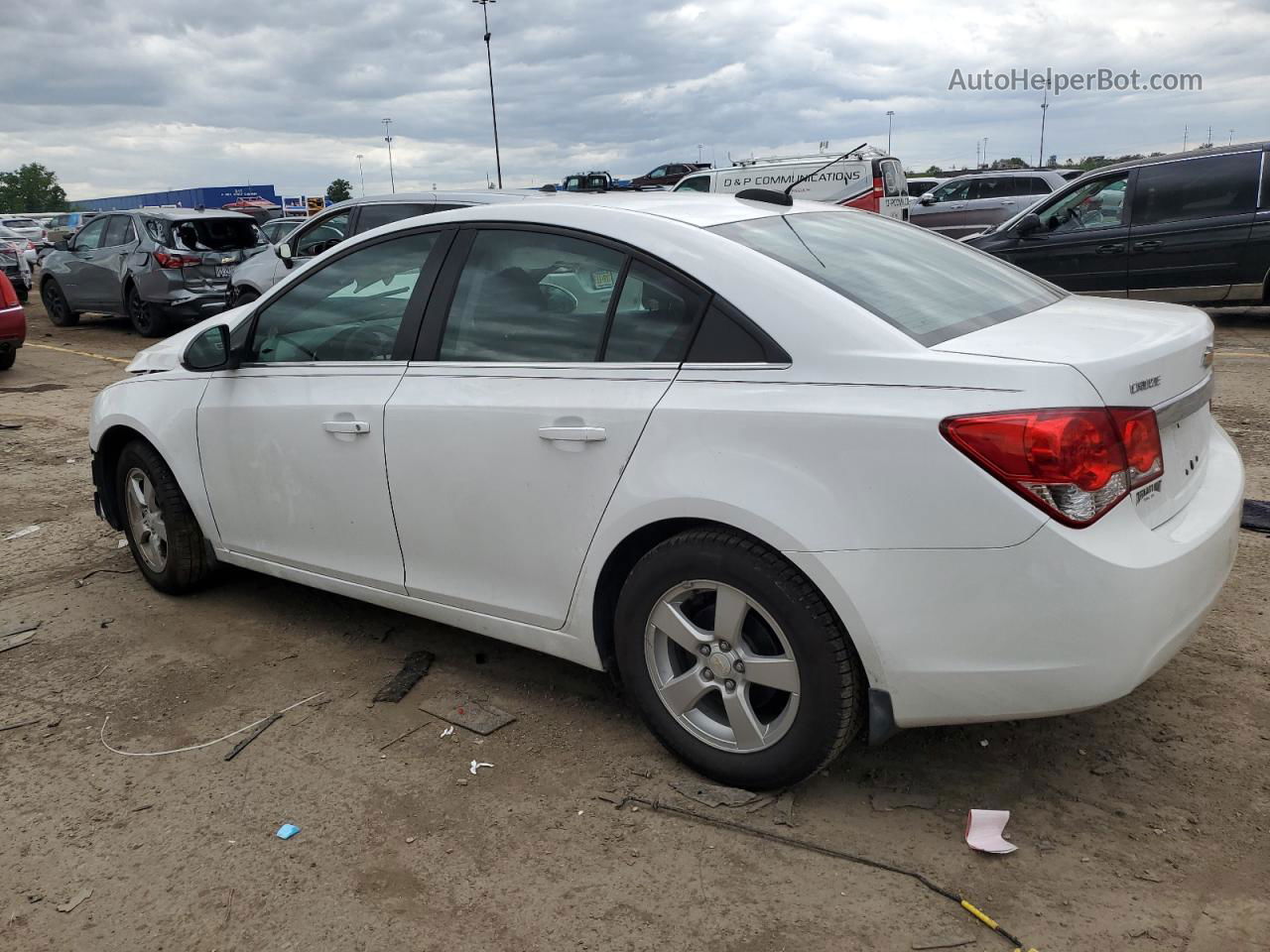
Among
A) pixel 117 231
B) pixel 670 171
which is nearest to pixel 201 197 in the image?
pixel 670 171

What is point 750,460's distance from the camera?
2.67m

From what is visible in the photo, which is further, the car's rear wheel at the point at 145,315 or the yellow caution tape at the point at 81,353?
the car's rear wheel at the point at 145,315

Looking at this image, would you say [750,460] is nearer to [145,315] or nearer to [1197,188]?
[1197,188]

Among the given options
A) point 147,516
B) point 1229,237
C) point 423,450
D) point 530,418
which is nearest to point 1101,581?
point 530,418

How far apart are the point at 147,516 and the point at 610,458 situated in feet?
8.91

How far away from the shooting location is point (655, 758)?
319 cm

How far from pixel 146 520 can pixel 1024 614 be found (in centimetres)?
382

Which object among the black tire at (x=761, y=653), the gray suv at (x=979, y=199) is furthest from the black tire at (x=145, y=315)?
the gray suv at (x=979, y=199)

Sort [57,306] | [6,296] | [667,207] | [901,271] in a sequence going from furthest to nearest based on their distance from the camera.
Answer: [57,306] < [6,296] < [667,207] < [901,271]

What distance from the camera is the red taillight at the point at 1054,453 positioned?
2357mm

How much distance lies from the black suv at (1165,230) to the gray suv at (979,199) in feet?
29.4

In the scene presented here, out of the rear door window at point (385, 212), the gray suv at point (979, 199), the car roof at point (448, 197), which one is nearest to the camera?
the car roof at point (448, 197)

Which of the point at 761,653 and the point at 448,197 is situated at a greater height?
the point at 448,197

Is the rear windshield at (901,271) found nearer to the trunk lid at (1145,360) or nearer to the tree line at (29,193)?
the trunk lid at (1145,360)
